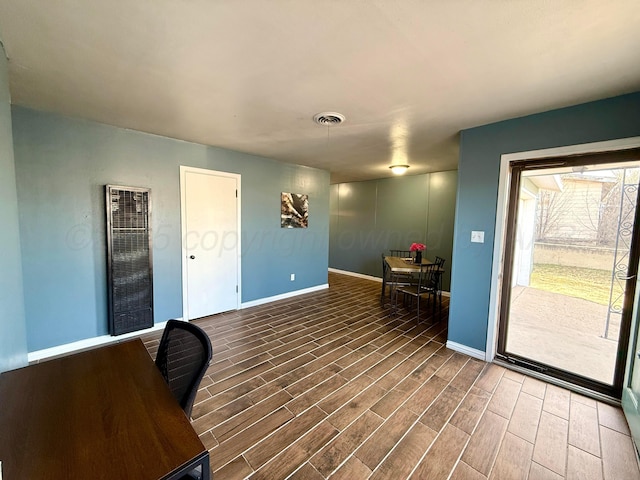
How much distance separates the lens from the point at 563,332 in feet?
8.89

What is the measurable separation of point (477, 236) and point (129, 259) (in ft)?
13.1

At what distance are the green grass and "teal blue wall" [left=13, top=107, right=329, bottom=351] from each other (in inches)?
164

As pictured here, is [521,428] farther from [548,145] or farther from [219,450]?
[548,145]

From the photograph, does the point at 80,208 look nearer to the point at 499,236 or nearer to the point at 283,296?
the point at 283,296

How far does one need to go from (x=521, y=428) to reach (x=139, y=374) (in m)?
2.49

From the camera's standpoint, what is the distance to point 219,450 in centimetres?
163

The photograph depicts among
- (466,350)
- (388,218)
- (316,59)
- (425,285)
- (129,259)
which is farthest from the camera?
(388,218)

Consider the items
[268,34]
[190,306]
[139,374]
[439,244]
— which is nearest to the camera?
[139,374]

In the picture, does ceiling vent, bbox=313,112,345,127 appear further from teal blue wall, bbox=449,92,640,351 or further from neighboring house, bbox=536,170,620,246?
neighboring house, bbox=536,170,620,246

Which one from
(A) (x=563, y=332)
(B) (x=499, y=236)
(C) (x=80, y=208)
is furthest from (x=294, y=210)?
(A) (x=563, y=332)

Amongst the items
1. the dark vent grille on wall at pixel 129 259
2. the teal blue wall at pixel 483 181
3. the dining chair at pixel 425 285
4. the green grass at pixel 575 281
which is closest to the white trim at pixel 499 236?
the teal blue wall at pixel 483 181

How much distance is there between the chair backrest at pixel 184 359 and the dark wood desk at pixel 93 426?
68 mm

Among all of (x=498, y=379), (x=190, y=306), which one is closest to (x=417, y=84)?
(x=498, y=379)

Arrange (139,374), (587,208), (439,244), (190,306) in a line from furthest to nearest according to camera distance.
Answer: (439,244)
(190,306)
(587,208)
(139,374)
